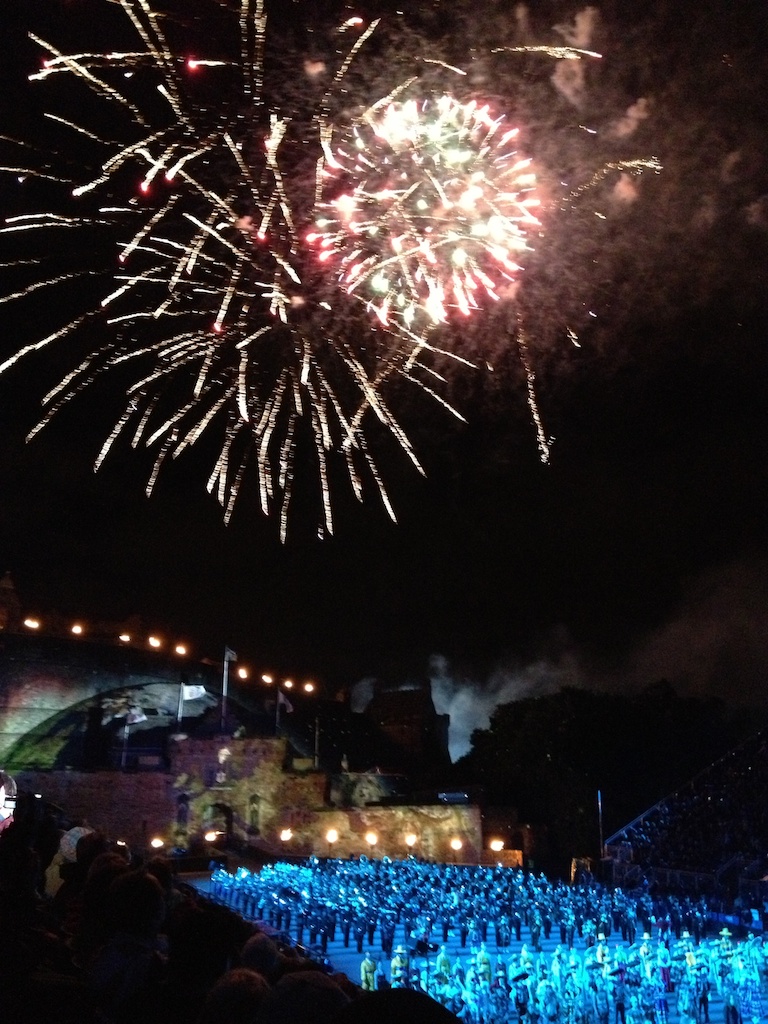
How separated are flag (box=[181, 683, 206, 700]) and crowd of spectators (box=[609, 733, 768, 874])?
26.2 meters

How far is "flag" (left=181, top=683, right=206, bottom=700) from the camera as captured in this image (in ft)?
160

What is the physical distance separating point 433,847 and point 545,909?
68.6ft

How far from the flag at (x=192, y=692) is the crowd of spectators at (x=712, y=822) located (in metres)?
26.2

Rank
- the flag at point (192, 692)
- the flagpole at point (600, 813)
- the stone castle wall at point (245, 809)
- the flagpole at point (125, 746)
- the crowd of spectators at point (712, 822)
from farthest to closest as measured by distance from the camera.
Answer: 1. the flag at point (192, 692)
2. the flagpole at point (125, 746)
3. the flagpole at point (600, 813)
4. the stone castle wall at point (245, 809)
5. the crowd of spectators at point (712, 822)

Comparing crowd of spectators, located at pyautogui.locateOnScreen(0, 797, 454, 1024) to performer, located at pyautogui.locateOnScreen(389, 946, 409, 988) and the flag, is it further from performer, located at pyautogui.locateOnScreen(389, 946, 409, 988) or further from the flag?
the flag

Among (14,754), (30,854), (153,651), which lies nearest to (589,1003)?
(30,854)

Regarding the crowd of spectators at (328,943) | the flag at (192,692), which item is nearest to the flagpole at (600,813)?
the crowd of spectators at (328,943)

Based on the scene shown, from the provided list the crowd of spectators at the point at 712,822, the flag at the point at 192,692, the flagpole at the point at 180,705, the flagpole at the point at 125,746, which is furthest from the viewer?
the flag at the point at 192,692

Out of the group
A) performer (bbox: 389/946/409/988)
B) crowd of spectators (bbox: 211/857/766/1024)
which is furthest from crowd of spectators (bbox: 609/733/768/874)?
performer (bbox: 389/946/409/988)

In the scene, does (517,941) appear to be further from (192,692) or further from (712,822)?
(192,692)

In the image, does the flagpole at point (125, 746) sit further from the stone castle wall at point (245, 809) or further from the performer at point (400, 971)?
the performer at point (400, 971)

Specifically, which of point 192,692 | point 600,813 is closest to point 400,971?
point 600,813

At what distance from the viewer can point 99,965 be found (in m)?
3.63

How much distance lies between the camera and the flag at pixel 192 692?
48.8 m
